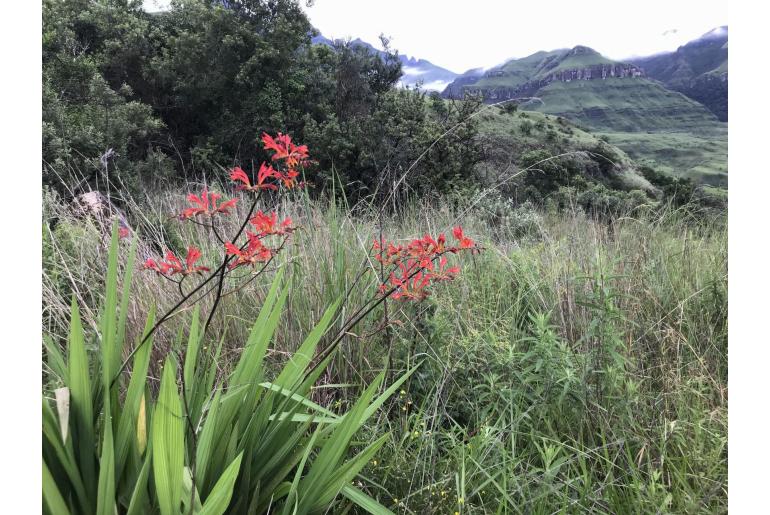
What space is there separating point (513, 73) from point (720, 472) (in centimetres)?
608

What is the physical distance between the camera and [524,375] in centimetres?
177

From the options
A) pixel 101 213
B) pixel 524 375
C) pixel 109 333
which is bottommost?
pixel 524 375

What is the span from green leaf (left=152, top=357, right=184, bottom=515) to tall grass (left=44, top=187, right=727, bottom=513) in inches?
24.9

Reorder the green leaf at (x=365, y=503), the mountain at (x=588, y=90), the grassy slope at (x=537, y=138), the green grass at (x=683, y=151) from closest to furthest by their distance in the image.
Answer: the green leaf at (x=365, y=503)
the green grass at (x=683, y=151)
the mountain at (x=588, y=90)
the grassy slope at (x=537, y=138)

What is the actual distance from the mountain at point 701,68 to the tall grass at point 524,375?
0.79 metres

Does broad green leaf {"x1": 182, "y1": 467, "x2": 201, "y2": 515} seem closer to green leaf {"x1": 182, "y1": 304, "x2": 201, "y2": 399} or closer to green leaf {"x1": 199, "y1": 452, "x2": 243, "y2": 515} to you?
green leaf {"x1": 199, "y1": 452, "x2": 243, "y2": 515}

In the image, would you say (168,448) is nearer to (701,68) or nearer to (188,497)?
(188,497)

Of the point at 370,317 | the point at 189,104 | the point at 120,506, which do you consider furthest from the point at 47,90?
the point at 120,506

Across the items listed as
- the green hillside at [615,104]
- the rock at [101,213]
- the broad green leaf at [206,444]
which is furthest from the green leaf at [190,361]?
the green hillside at [615,104]

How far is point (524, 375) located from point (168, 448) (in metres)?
1.27

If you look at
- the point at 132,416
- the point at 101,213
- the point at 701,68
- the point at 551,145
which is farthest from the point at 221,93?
the point at 132,416

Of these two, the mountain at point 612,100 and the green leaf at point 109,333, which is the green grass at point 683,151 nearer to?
the mountain at point 612,100

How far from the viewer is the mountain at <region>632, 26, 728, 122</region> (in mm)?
1722

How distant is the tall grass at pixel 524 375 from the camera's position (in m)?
1.39
